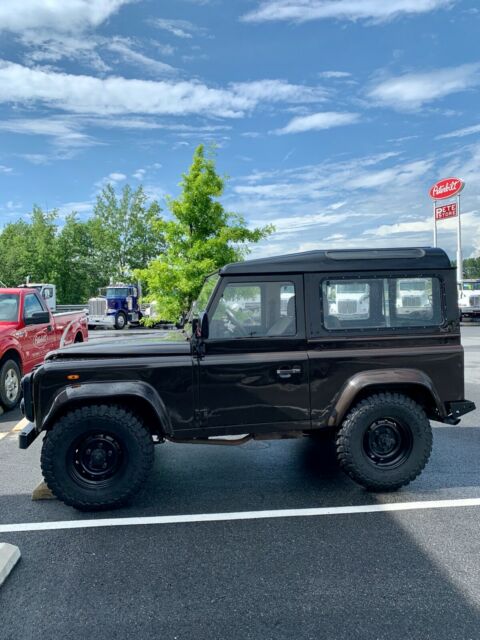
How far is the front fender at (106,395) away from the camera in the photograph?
3713 mm

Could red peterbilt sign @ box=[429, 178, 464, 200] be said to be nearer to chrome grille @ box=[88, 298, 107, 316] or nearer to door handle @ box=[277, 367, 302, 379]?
chrome grille @ box=[88, 298, 107, 316]

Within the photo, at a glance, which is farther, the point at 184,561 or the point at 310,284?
the point at 310,284

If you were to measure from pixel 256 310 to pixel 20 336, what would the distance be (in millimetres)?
4956

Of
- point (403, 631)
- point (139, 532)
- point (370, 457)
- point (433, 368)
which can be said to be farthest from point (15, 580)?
point (433, 368)

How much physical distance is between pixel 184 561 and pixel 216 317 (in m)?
1.82

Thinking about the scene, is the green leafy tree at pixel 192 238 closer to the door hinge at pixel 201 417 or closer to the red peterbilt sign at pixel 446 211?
the door hinge at pixel 201 417

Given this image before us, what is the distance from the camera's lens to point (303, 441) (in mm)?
5641

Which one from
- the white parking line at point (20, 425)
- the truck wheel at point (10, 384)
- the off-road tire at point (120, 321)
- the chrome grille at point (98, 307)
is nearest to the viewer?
the white parking line at point (20, 425)

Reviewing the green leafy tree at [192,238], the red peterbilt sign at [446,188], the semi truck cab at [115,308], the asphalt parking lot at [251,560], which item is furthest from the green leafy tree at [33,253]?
the asphalt parking lot at [251,560]

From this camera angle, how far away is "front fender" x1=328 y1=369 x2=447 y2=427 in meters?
3.96

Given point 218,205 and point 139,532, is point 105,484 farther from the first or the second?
point 218,205

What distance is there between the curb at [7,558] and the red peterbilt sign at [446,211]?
4026cm

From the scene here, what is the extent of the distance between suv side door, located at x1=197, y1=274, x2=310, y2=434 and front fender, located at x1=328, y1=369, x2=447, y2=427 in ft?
0.86

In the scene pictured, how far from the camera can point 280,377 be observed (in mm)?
3975
